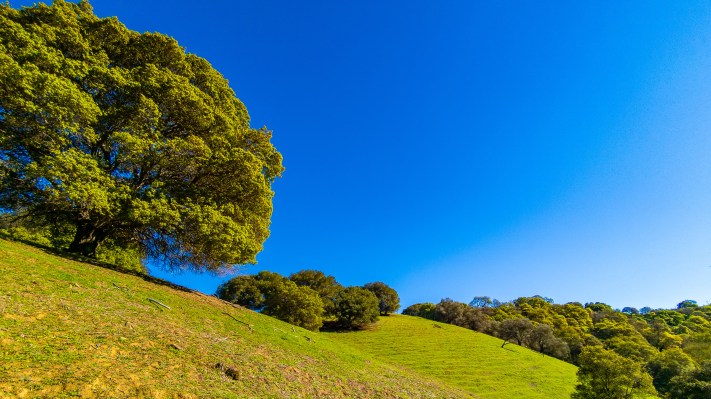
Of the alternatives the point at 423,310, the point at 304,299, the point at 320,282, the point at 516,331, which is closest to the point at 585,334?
the point at 516,331

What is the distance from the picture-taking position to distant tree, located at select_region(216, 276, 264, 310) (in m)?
56.9

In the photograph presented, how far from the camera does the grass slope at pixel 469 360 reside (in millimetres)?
39562

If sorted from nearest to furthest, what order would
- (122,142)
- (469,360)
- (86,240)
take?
(122,142), (86,240), (469,360)

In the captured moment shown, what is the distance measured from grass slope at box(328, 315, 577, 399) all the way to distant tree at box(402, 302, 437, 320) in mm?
29375

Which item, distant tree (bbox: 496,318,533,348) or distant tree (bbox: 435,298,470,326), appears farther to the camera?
distant tree (bbox: 435,298,470,326)

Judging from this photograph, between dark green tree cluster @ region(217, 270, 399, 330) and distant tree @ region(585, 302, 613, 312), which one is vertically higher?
distant tree @ region(585, 302, 613, 312)

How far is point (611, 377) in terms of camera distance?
3061 cm

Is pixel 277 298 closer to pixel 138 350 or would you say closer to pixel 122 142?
pixel 122 142

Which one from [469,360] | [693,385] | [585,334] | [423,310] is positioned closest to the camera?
[693,385]

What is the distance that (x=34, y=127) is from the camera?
52.8 ft

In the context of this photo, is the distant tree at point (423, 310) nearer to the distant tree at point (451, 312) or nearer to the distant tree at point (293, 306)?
the distant tree at point (451, 312)

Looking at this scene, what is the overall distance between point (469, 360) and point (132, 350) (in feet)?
167

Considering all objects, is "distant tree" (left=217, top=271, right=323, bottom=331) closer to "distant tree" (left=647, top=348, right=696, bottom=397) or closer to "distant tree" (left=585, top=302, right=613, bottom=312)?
"distant tree" (left=647, top=348, right=696, bottom=397)

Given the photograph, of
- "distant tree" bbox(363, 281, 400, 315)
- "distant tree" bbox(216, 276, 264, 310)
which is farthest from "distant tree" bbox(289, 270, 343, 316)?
"distant tree" bbox(363, 281, 400, 315)
